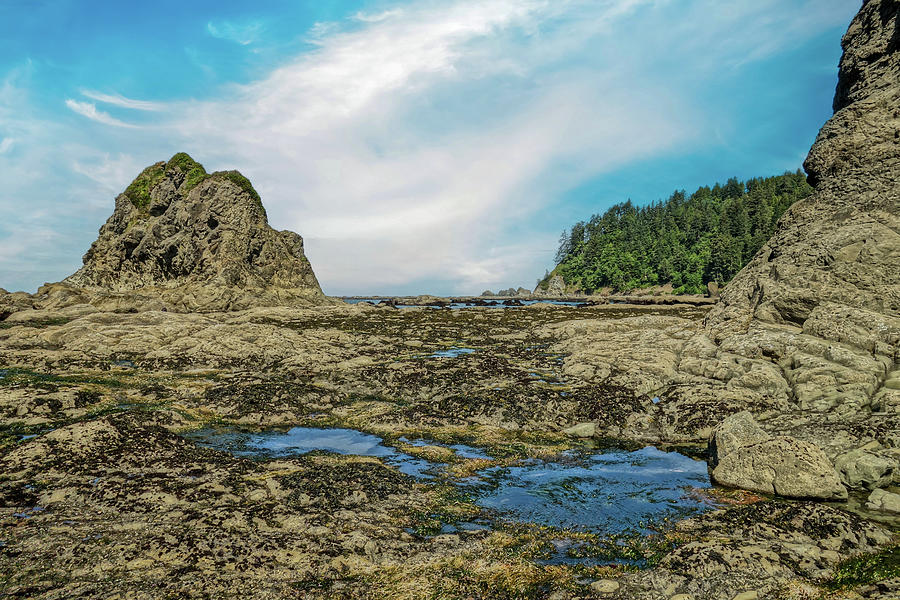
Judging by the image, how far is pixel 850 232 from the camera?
72.9ft

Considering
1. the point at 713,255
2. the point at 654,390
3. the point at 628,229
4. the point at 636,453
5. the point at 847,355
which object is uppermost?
the point at 628,229

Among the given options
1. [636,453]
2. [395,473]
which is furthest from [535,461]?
[395,473]

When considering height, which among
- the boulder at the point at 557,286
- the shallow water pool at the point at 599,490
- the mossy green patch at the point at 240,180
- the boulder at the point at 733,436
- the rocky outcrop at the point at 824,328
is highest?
the mossy green patch at the point at 240,180

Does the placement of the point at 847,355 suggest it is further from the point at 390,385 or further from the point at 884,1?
the point at 884,1

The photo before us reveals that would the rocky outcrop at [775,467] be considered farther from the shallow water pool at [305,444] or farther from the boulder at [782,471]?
the shallow water pool at [305,444]

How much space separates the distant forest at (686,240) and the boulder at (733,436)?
128 meters

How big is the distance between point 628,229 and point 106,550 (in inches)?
7964

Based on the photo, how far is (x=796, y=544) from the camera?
28.6 ft

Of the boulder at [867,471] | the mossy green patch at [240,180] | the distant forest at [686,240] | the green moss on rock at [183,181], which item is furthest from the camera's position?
the distant forest at [686,240]

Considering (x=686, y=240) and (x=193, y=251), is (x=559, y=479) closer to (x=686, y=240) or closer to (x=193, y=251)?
(x=193, y=251)

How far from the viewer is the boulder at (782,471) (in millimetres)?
11477

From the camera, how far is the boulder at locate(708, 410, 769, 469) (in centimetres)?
1305

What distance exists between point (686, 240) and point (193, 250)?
159 m

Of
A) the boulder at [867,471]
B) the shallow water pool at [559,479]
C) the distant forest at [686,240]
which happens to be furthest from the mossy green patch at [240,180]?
the distant forest at [686,240]
